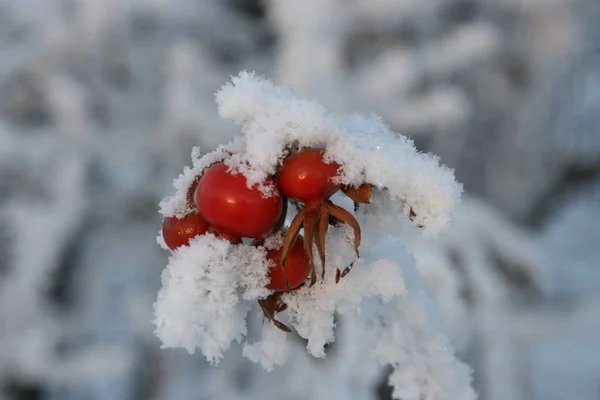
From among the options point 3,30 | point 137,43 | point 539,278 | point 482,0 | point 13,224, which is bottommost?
point 13,224

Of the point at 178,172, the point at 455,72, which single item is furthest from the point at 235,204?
the point at 455,72

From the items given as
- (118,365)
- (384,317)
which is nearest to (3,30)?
(118,365)

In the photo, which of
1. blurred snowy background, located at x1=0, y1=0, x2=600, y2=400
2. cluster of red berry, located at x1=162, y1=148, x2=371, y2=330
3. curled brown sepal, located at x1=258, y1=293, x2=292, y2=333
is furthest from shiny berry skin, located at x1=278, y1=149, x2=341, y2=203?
blurred snowy background, located at x1=0, y1=0, x2=600, y2=400

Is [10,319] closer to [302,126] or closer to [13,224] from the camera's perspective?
[13,224]

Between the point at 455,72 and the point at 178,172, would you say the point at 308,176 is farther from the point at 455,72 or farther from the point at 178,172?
the point at 455,72

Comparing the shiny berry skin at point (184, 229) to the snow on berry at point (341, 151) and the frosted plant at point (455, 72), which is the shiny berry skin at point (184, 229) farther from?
the frosted plant at point (455, 72)

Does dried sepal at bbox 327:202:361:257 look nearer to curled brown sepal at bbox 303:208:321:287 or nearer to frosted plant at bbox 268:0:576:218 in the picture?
curled brown sepal at bbox 303:208:321:287

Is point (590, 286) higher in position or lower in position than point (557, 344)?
higher
